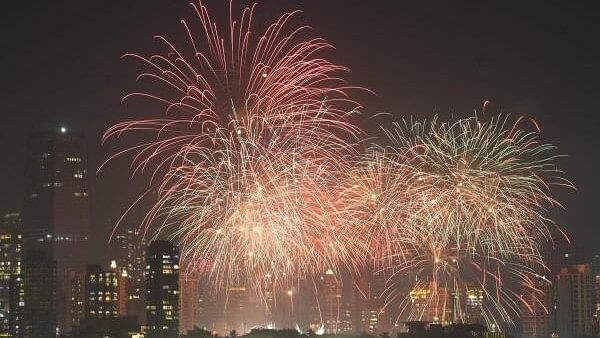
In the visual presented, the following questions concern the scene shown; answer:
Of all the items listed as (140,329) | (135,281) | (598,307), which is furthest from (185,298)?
(598,307)

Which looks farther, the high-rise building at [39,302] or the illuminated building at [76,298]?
the illuminated building at [76,298]

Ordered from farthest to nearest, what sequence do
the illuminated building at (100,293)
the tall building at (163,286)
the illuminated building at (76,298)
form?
the illuminated building at (76,298), the illuminated building at (100,293), the tall building at (163,286)

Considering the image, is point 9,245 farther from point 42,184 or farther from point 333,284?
point 333,284

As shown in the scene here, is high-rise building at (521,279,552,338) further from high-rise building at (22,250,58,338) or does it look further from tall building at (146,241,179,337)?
high-rise building at (22,250,58,338)

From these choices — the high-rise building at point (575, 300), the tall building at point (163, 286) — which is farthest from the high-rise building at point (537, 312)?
the tall building at point (163, 286)

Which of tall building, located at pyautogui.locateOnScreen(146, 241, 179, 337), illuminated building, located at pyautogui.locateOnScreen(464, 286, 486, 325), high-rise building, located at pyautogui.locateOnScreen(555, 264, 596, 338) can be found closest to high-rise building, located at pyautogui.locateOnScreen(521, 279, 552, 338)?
high-rise building, located at pyautogui.locateOnScreen(555, 264, 596, 338)

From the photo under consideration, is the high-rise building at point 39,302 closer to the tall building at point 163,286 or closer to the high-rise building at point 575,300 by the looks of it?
the tall building at point 163,286

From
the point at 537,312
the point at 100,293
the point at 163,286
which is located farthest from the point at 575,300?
the point at 100,293
